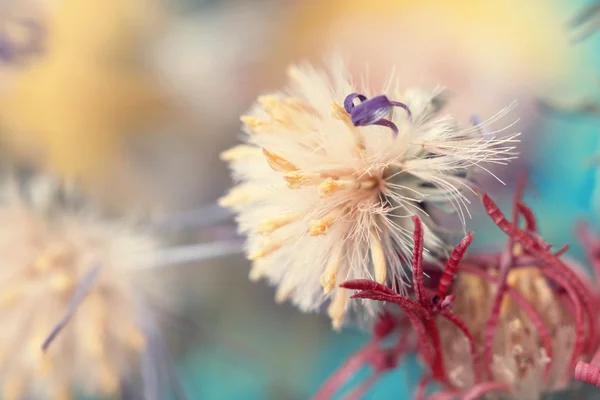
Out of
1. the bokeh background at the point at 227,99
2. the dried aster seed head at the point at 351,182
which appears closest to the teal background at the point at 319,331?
the bokeh background at the point at 227,99

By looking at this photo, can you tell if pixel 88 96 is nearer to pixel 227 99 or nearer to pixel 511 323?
pixel 227 99

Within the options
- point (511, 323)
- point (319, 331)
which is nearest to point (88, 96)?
point (319, 331)

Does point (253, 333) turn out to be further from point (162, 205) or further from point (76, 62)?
point (76, 62)

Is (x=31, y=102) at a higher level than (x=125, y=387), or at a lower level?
higher

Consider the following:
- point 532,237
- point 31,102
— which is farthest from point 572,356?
point 31,102

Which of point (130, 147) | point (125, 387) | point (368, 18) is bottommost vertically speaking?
point (125, 387)

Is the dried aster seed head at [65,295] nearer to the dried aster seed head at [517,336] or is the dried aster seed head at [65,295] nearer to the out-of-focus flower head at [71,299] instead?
the out-of-focus flower head at [71,299]
